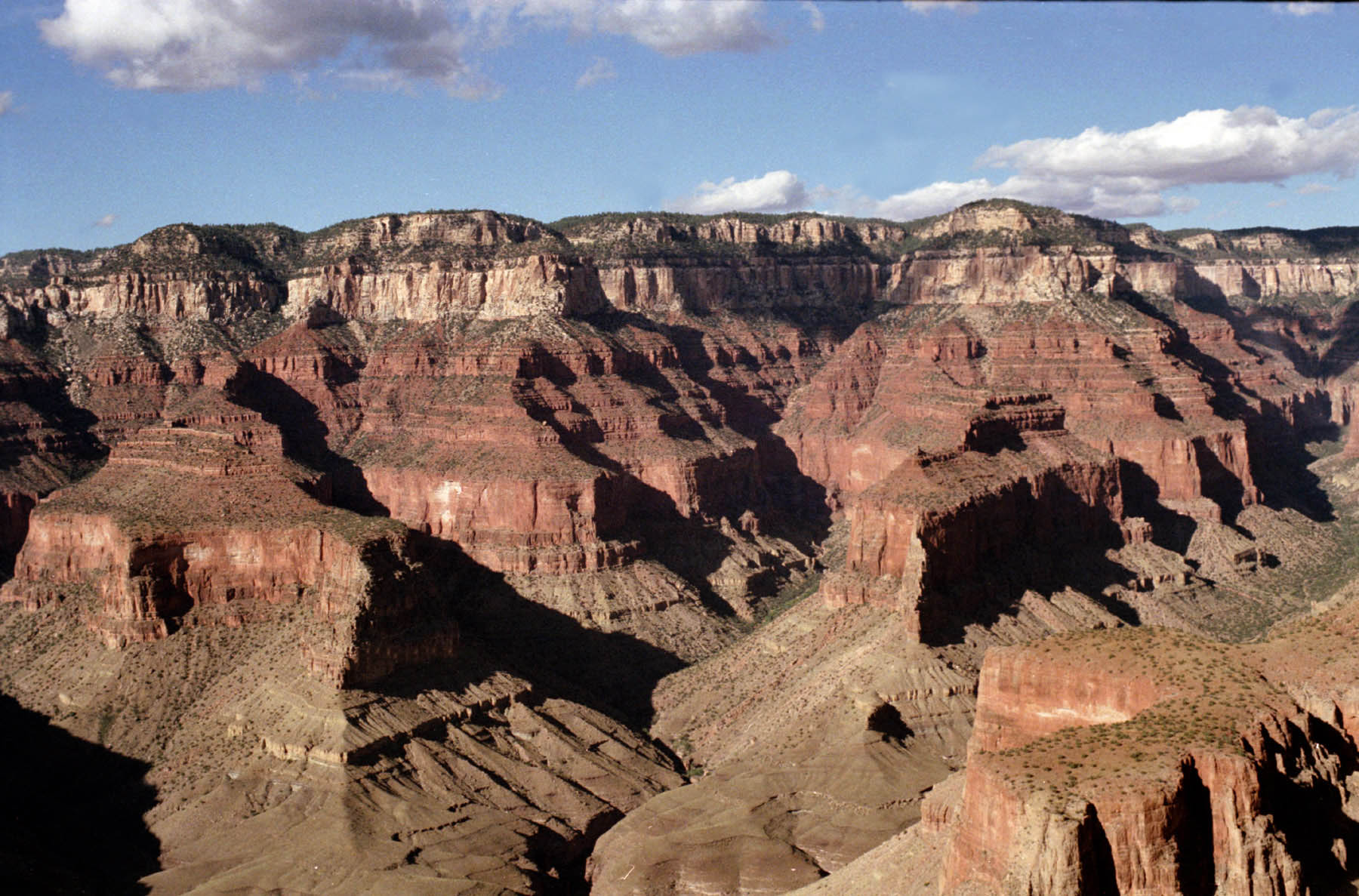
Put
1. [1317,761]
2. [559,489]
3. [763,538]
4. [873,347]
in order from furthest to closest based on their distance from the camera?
[873,347], [763,538], [559,489], [1317,761]

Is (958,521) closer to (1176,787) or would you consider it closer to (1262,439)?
(1176,787)

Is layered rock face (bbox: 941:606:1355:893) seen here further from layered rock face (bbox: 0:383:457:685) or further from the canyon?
layered rock face (bbox: 0:383:457:685)

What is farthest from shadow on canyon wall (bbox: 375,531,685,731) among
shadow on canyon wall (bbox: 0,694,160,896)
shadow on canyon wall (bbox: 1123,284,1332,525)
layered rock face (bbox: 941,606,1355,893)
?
shadow on canyon wall (bbox: 1123,284,1332,525)

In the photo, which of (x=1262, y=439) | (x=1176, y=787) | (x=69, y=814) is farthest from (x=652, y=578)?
(x=1176, y=787)

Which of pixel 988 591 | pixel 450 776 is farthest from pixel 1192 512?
Answer: pixel 450 776

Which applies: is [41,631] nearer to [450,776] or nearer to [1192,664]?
[450,776]
